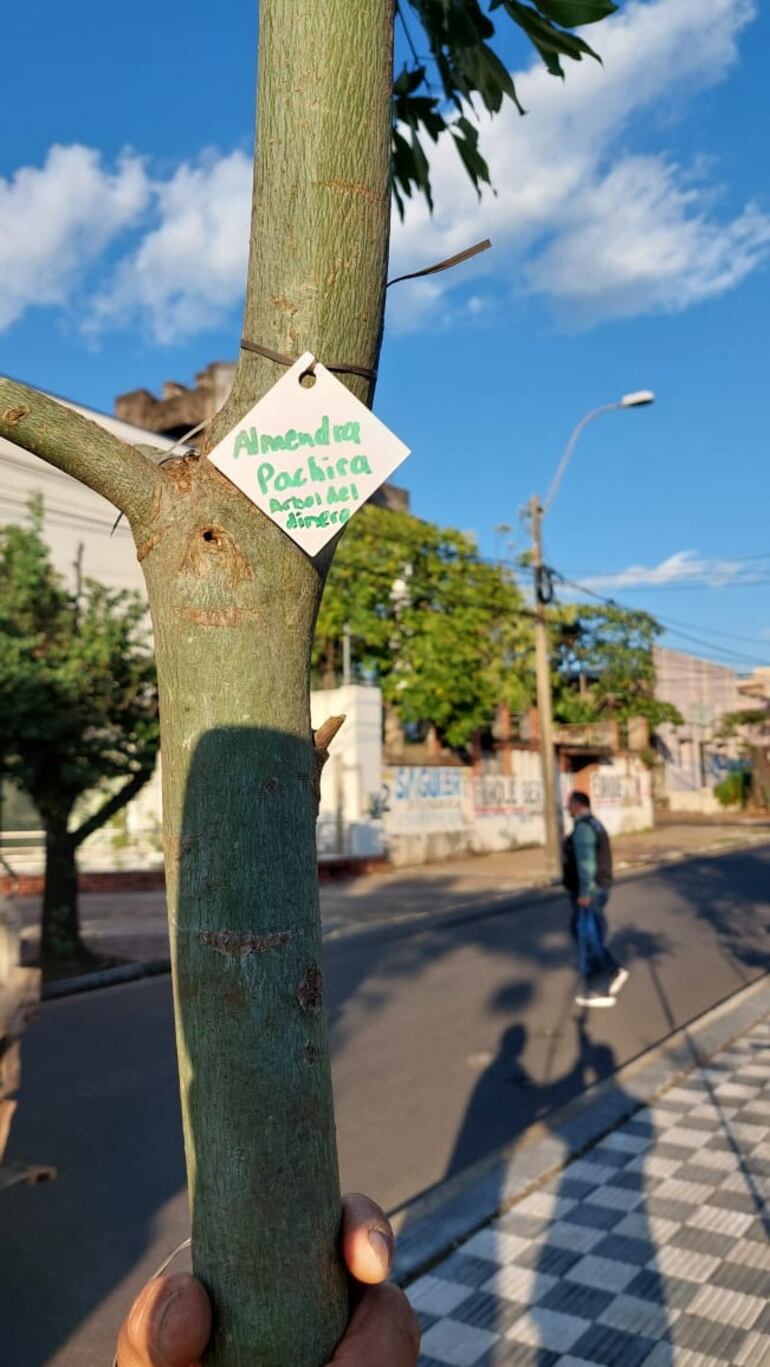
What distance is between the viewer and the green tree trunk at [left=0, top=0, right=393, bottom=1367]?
154cm

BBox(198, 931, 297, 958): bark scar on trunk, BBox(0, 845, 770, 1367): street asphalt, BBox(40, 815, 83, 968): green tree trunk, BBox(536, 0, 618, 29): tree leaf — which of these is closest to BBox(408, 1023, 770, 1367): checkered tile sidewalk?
BBox(0, 845, 770, 1367): street asphalt

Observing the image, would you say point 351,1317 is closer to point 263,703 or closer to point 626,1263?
point 263,703

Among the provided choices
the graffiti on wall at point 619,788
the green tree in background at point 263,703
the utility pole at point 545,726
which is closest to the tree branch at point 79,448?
the green tree in background at point 263,703

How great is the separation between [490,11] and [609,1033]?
761cm

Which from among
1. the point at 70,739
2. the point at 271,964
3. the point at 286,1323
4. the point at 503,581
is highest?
the point at 503,581

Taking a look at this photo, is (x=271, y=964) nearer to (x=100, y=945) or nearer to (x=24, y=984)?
(x=24, y=984)

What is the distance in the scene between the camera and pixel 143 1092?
7.44 meters

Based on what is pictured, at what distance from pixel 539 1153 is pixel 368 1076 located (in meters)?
2.07

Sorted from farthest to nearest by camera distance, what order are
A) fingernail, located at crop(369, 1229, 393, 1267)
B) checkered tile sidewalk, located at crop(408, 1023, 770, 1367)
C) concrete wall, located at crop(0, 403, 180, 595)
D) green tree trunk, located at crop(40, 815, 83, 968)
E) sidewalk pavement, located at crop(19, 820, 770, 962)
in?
concrete wall, located at crop(0, 403, 180, 595) < sidewalk pavement, located at crop(19, 820, 770, 962) < green tree trunk, located at crop(40, 815, 83, 968) < checkered tile sidewalk, located at crop(408, 1023, 770, 1367) < fingernail, located at crop(369, 1229, 393, 1267)

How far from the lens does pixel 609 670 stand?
40188 millimetres

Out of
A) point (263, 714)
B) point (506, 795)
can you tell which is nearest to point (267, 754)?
point (263, 714)

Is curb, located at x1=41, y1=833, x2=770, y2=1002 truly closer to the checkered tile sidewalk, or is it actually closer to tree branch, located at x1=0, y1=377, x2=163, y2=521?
the checkered tile sidewalk

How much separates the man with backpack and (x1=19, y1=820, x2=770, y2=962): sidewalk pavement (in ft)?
16.9

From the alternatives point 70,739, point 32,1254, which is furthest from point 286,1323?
point 70,739
